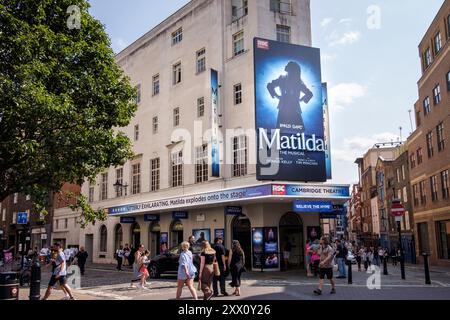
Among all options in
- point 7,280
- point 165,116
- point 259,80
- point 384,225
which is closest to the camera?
point 7,280

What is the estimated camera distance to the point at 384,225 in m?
66.2

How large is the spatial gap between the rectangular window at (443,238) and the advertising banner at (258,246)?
17.5m

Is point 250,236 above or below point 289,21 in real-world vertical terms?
below

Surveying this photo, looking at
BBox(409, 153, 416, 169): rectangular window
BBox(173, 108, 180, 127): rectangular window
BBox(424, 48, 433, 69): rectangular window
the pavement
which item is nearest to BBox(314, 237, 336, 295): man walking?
the pavement

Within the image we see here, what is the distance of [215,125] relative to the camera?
27500 millimetres

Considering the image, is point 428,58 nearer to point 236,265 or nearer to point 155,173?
point 155,173

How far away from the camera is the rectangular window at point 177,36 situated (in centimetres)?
3347

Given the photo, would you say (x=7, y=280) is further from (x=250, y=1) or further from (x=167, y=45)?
(x=167, y=45)

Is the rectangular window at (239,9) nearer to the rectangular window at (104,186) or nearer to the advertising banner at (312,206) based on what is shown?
the advertising banner at (312,206)

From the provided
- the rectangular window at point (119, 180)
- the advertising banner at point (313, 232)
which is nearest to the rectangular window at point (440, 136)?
the advertising banner at point (313, 232)

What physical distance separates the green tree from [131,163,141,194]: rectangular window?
16.0m

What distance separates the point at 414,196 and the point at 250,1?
26.4m

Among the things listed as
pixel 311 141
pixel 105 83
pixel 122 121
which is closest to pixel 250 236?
pixel 311 141

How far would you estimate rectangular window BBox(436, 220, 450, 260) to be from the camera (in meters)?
34.5
